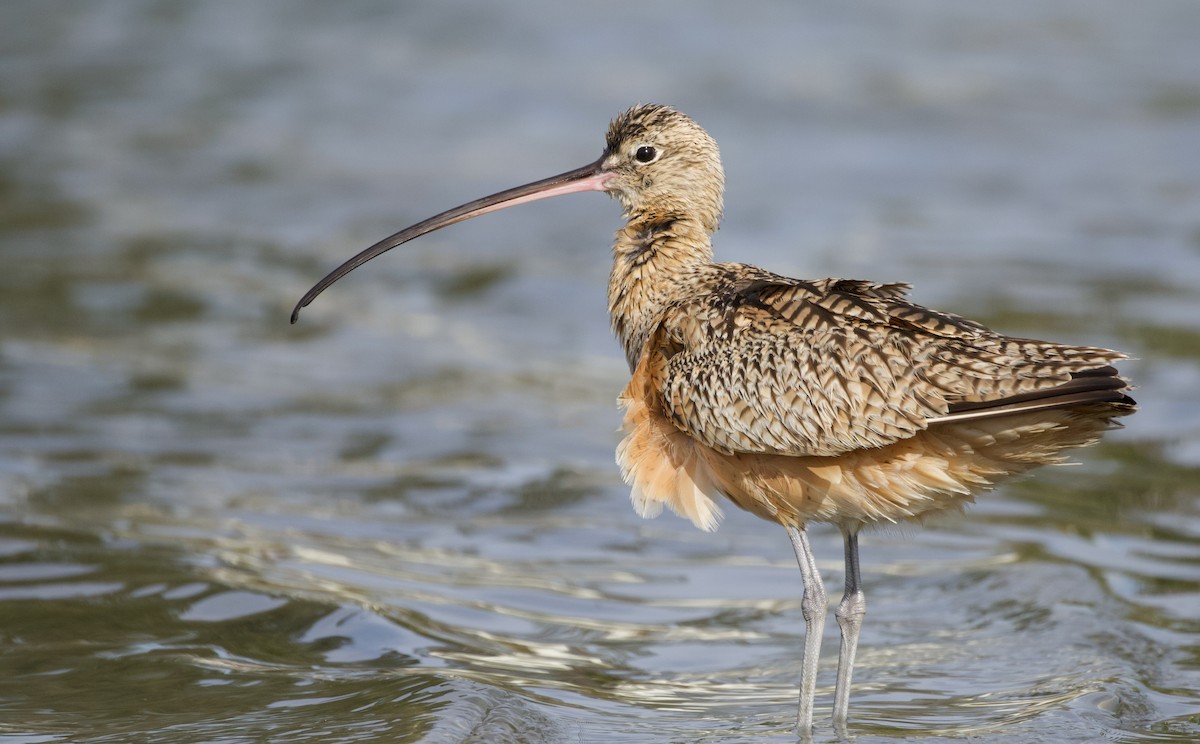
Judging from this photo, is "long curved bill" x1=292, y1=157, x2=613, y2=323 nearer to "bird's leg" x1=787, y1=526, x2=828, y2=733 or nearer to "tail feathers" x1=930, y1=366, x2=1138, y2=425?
"bird's leg" x1=787, y1=526, x2=828, y2=733

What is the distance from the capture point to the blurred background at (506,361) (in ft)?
24.2

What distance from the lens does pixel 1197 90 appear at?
21406 millimetres

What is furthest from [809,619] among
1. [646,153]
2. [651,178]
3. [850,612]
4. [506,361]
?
[506,361]

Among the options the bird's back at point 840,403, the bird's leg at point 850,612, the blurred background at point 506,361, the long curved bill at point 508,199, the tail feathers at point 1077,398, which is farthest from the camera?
the long curved bill at point 508,199

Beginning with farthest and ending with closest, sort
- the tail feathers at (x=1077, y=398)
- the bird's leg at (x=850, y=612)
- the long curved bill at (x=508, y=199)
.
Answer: the long curved bill at (x=508, y=199), the bird's leg at (x=850, y=612), the tail feathers at (x=1077, y=398)

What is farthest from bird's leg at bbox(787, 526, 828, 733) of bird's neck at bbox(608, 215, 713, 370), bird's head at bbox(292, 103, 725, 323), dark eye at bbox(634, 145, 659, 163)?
dark eye at bbox(634, 145, 659, 163)

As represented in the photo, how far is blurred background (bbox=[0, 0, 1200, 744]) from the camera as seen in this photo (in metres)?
7.39

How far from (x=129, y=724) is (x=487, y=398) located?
18.7 ft

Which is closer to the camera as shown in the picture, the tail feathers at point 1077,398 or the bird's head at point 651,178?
the tail feathers at point 1077,398

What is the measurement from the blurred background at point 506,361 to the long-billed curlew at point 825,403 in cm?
96

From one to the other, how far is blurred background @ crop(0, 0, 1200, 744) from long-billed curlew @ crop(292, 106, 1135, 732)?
3.16ft

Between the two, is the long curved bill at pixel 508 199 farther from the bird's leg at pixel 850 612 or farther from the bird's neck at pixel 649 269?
the bird's leg at pixel 850 612

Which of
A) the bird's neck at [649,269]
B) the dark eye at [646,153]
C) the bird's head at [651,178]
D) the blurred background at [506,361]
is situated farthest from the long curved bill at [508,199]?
the blurred background at [506,361]

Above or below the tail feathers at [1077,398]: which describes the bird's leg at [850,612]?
below
